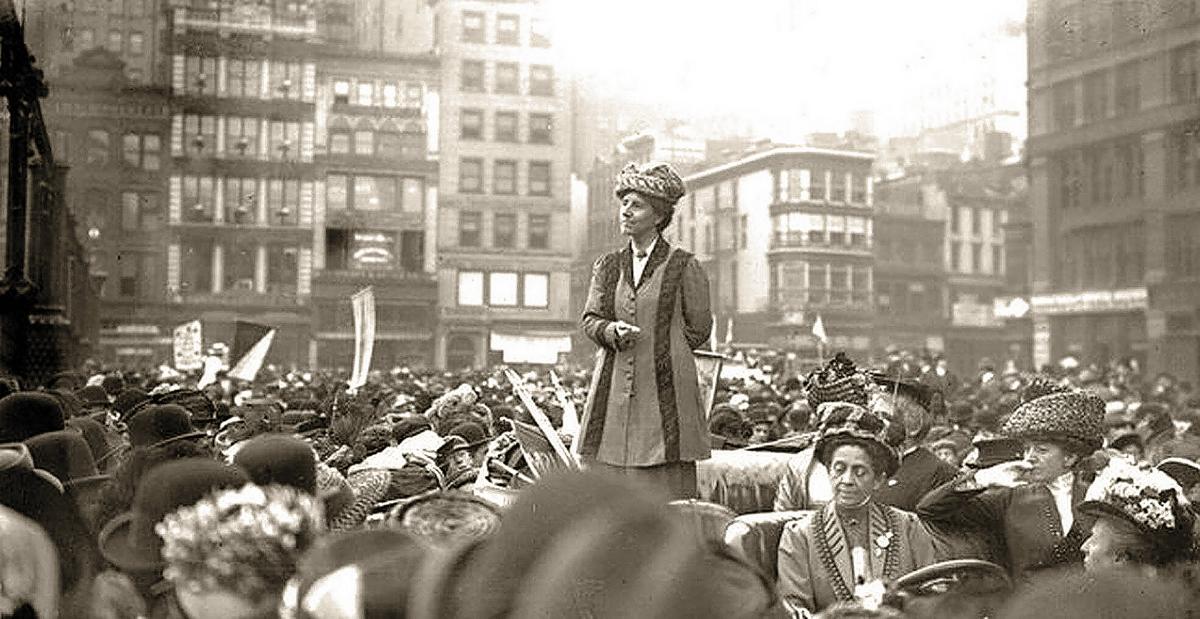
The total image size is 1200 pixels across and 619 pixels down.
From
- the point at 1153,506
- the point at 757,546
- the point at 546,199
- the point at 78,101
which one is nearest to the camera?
the point at 1153,506

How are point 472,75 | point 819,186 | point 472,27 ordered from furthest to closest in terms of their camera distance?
1. point 819,186
2. point 472,75
3. point 472,27

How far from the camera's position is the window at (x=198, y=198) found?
56469 millimetres

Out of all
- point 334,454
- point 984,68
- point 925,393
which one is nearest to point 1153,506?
point 925,393

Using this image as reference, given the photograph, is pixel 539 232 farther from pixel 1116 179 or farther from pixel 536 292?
pixel 1116 179

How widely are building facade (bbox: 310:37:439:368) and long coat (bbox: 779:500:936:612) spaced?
53.3 metres

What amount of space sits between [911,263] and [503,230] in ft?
77.8

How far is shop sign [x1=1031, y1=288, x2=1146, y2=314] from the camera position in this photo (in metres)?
45.5

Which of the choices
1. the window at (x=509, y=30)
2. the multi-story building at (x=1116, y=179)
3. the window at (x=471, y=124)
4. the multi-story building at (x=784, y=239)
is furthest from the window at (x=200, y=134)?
the multi-story building at (x=1116, y=179)

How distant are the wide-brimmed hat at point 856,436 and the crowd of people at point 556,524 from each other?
0.5 inches

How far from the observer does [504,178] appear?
59.8 metres

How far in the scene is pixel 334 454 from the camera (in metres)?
7.57

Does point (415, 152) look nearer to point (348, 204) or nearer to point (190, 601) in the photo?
point (348, 204)

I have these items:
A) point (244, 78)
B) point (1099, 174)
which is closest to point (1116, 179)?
point (1099, 174)

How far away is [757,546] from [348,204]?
5574cm
